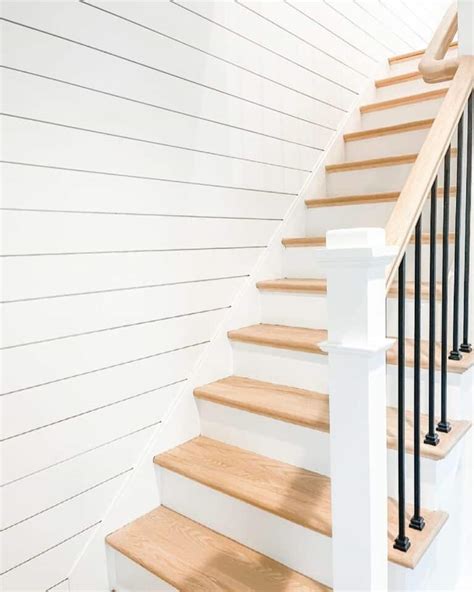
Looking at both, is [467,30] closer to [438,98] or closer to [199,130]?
[438,98]

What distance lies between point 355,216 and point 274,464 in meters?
1.32

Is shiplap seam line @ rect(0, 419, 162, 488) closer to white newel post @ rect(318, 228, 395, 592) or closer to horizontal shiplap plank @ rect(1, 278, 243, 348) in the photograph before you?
horizontal shiplap plank @ rect(1, 278, 243, 348)

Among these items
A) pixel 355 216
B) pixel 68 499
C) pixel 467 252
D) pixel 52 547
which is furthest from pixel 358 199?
pixel 52 547

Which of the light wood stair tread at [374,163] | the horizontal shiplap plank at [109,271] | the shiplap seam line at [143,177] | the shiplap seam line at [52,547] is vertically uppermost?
the light wood stair tread at [374,163]

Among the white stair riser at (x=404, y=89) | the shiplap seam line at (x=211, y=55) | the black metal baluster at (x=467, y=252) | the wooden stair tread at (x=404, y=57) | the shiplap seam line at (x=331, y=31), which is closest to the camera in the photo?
the shiplap seam line at (x=211, y=55)

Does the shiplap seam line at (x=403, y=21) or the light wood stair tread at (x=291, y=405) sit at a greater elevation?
the shiplap seam line at (x=403, y=21)

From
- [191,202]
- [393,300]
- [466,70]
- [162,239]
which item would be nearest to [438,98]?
[466,70]

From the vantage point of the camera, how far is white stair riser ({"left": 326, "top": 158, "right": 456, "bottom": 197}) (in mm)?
2523

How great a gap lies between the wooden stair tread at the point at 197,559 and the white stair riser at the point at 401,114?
2.48 meters

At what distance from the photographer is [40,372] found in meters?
1.52

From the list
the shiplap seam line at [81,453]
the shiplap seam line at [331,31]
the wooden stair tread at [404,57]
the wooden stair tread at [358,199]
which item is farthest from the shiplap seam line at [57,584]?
Answer: the wooden stair tread at [404,57]

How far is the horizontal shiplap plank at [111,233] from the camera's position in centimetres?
145

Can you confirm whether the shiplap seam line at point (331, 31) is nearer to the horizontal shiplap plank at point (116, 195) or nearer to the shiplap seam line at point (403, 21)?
the shiplap seam line at point (403, 21)

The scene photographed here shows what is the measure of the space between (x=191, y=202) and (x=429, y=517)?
143 centimetres
